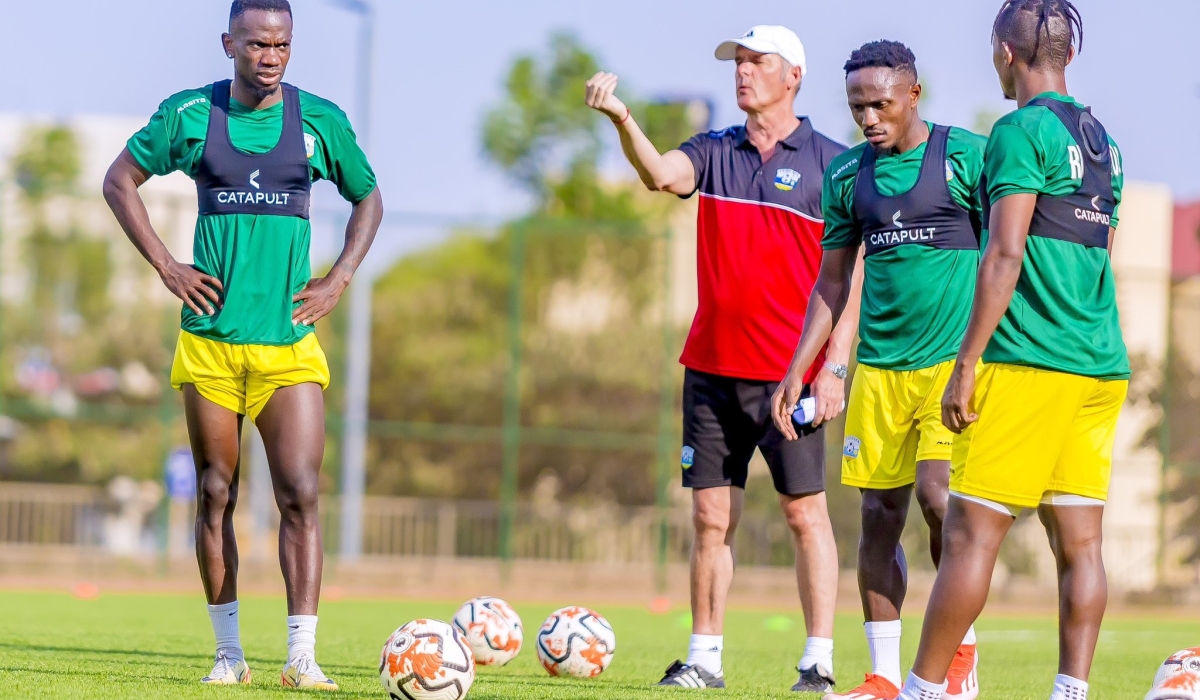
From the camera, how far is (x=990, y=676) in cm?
A: 769

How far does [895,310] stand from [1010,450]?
52.7 inches

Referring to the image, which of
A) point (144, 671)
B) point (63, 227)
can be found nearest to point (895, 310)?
point (144, 671)

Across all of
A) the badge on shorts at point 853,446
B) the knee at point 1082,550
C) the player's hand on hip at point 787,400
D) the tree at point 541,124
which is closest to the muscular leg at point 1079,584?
the knee at point 1082,550

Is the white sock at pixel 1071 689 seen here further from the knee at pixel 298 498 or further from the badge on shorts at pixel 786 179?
the knee at pixel 298 498

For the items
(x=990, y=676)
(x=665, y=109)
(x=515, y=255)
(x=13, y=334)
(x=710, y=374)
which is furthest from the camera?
(x=665, y=109)

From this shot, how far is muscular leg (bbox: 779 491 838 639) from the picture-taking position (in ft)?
21.8

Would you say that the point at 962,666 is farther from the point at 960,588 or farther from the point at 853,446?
the point at 960,588

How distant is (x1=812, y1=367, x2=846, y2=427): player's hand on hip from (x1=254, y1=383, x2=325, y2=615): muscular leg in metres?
2.01

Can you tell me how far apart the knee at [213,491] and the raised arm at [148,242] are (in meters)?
0.64

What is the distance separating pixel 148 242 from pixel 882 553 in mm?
3119

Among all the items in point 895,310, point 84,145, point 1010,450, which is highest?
point 84,145

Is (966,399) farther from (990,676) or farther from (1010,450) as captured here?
(990,676)

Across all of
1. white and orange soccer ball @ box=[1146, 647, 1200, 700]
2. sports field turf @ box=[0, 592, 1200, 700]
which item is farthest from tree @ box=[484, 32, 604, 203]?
white and orange soccer ball @ box=[1146, 647, 1200, 700]

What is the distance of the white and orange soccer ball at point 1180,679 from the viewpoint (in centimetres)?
491
